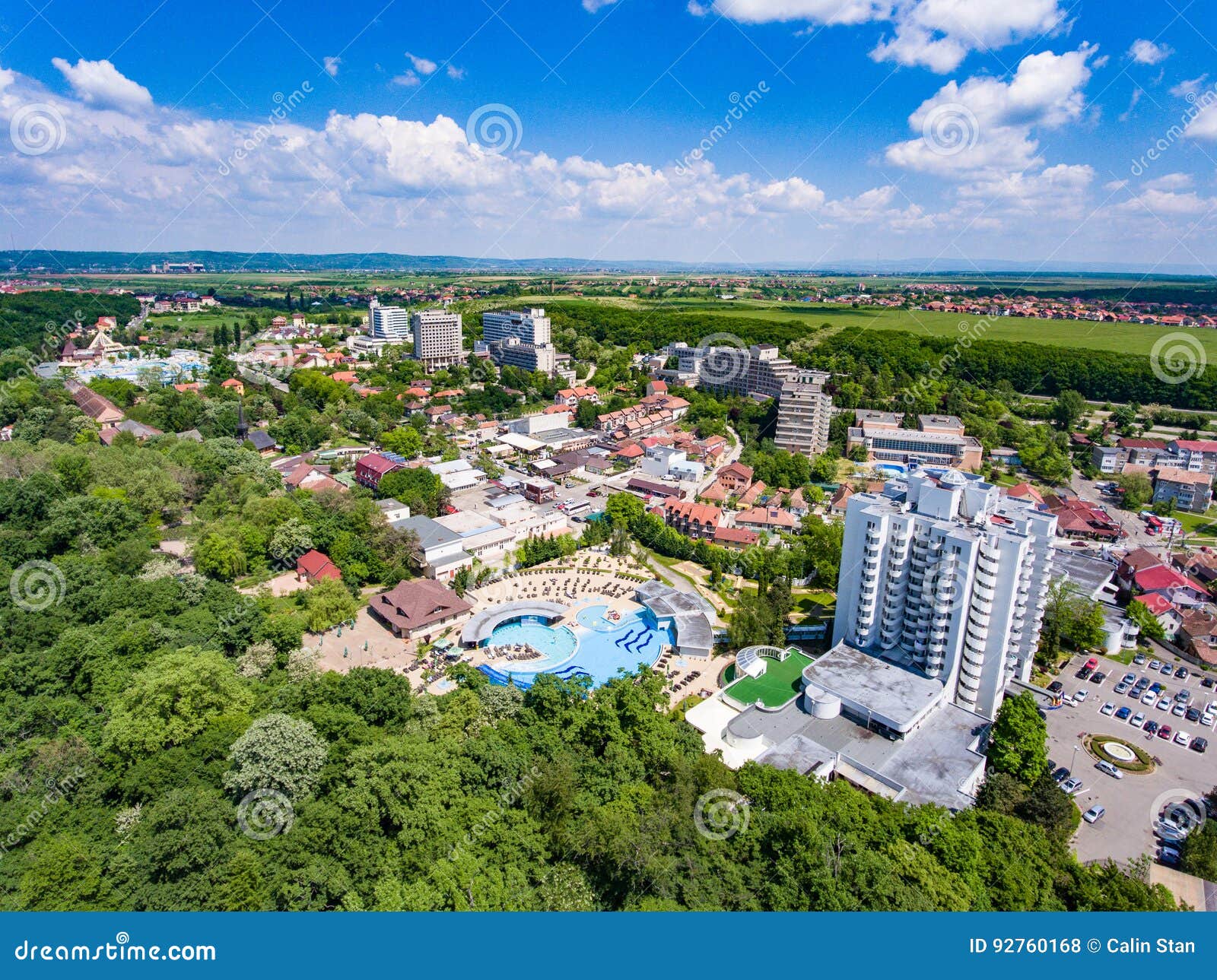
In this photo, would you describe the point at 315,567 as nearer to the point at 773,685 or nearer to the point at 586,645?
the point at 586,645

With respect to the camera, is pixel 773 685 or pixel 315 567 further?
pixel 315 567

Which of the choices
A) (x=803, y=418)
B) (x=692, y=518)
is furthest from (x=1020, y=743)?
(x=803, y=418)

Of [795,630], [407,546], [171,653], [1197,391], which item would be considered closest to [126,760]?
[171,653]

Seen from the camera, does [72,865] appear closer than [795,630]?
Yes

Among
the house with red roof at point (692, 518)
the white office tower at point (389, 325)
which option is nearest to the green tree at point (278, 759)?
the house with red roof at point (692, 518)

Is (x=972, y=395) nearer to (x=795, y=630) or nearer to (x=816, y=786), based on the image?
(x=795, y=630)
